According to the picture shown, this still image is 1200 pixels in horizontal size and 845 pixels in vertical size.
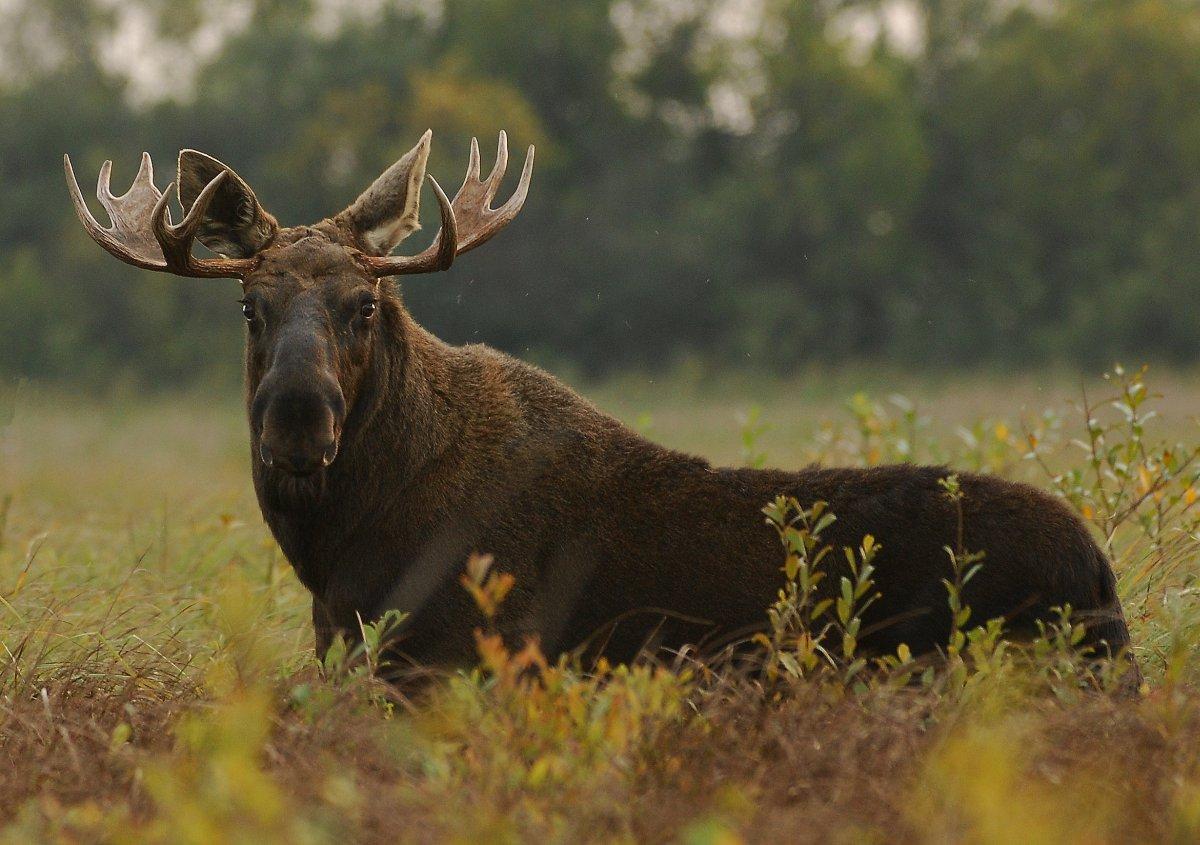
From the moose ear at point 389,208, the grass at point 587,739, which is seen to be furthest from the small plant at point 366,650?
the moose ear at point 389,208

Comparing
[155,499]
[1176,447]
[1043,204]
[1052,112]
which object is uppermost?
[1052,112]

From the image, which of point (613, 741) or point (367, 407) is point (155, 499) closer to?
point (367, 407)

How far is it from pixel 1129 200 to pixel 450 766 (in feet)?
104

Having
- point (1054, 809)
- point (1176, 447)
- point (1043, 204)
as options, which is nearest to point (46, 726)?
point (1054, 809)

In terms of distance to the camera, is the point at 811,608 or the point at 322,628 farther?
the point at 322,628

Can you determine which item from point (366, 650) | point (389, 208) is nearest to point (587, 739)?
point (366, 650)

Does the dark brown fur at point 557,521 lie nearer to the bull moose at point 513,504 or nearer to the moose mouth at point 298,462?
the bull moose at point 513,504

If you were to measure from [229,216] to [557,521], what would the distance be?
1795 millimetres

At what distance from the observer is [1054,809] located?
3.07m

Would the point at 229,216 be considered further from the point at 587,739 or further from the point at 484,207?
the point at 587,739

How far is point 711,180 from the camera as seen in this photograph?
3375 centimetres

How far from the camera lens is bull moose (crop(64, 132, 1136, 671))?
191 inches

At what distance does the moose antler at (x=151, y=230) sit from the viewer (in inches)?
206

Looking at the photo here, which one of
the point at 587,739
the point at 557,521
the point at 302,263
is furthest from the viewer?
the point at 302,263
